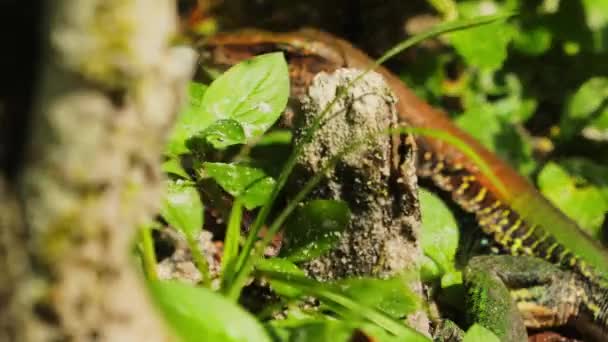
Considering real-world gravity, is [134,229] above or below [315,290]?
above

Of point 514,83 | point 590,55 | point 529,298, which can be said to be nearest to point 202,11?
point 514,83

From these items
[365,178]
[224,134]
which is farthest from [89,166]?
[365,178]

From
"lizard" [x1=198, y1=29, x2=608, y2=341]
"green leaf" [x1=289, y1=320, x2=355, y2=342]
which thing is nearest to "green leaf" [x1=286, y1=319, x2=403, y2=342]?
"green leaf" [x1=289, y1=320, x2=355, y2=342]

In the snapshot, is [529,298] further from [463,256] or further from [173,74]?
[173,74]

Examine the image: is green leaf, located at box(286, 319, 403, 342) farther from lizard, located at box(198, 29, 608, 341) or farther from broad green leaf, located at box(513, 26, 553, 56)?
broad green leaf, located at box(513, 26, 553, 56)

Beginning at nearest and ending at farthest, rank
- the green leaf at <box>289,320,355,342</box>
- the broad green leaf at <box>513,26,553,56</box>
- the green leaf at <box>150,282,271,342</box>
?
the green leaf at <box>150,282,271,342</box> < the green leaf at <box>289,320,355,342</box> < the broad green leaf at <box>513,26,553,56</box>
